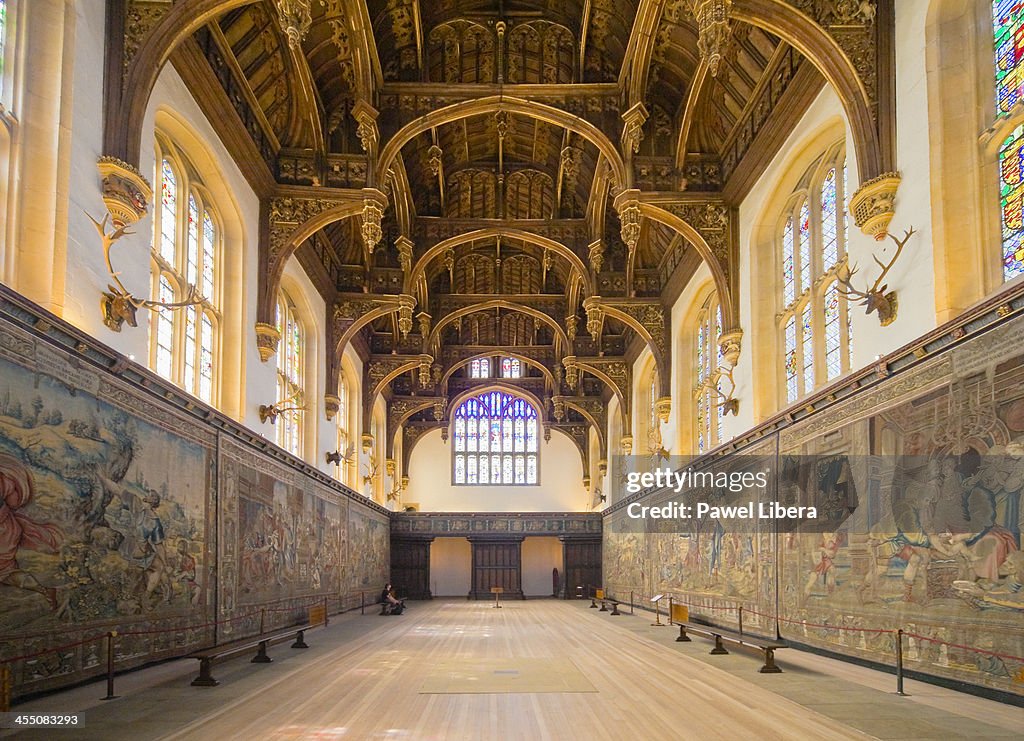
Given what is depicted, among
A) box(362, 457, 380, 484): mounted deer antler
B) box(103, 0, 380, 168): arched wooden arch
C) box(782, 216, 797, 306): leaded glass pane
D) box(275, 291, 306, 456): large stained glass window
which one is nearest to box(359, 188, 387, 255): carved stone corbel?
box(275, 291, 306, 456): large stained glass window

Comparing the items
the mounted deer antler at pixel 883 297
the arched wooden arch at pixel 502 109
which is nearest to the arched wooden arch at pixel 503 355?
the arched wooden arch at pixel 502 109

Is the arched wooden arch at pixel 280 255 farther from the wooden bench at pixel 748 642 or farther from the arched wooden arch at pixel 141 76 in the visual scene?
the wooden bench at pixel 748 642

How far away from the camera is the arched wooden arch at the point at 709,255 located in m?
18.6

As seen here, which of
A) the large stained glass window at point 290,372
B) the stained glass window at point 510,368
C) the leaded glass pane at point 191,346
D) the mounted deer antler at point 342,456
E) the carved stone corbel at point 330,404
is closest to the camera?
the leaded glass pane at point 191,346

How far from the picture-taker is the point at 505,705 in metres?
9.87

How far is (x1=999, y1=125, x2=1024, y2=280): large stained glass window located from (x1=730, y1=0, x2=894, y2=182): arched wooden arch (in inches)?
65.0

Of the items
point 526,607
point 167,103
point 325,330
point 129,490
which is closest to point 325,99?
point 167,103

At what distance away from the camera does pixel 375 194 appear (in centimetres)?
1850

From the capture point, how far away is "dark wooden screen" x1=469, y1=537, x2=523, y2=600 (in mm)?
40750

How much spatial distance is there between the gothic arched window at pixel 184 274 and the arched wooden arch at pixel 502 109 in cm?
385

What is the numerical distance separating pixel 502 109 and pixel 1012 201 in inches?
433

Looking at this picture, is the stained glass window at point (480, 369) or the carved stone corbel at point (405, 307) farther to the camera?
the stained glass window at point (480, 369)

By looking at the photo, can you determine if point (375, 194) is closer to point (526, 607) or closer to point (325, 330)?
point (325, 330)

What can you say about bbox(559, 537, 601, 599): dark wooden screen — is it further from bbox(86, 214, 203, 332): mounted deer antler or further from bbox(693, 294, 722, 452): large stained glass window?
bbox(86, 214, 203, 332): mounted deer antler
